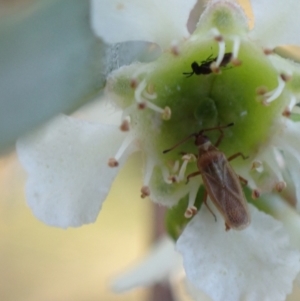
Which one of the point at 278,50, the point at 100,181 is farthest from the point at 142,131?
the point at 278,50

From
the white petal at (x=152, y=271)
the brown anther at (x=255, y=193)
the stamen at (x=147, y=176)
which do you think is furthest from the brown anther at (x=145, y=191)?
the white petal at (x=152, y=271)

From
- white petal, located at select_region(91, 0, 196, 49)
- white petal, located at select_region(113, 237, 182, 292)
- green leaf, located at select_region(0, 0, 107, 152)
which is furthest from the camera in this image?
white petal, located at select_region(113, 237, 182, 292)

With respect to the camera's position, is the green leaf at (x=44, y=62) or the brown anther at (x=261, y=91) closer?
the green leaf at (x=44, y=62)

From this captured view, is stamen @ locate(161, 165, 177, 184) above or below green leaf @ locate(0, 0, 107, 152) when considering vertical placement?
below

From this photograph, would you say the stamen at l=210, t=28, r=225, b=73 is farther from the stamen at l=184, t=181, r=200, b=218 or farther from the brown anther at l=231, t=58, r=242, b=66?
the stamen at l=184, t=181, r=200, b=218

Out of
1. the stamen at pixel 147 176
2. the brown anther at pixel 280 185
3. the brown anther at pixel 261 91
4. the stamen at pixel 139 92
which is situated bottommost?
the brown anther at pixel 280 185

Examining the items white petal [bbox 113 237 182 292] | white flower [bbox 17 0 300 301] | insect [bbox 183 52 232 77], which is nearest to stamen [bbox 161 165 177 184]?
white flower [bbox 17 0 300 301]

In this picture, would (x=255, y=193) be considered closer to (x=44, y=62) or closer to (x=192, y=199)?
(x=192, y=199)

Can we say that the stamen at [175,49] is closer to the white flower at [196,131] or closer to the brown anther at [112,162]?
the white flower at [196,131]
